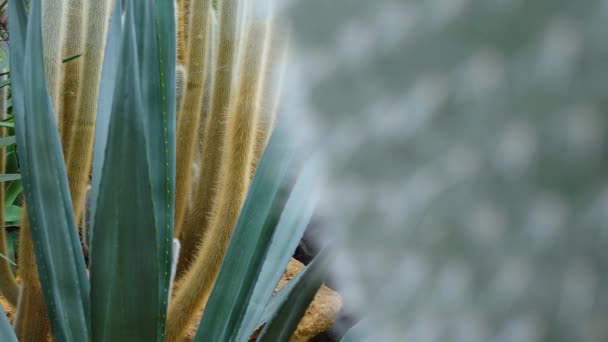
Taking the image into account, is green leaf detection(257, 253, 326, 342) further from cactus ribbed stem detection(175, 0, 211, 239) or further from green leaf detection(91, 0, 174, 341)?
cactus ribbed stem detection(175, 0, 211, 239)

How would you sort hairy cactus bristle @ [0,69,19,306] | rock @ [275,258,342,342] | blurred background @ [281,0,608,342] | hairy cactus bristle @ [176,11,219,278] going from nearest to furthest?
blurred background @ [281,0,608,342]
hairy cactus bristle @ [0,69,19,306]
hairy cactus bristle @ [176,11,219,278]
rock @ [275,258,342,342]

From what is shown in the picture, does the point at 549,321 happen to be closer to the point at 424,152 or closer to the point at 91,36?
the point at 424,152

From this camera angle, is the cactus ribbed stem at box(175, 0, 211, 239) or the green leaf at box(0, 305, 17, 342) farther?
the cactus ribbed stem at box(175, 0, 211, 239)

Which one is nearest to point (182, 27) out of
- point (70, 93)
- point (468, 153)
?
point (70, 93)

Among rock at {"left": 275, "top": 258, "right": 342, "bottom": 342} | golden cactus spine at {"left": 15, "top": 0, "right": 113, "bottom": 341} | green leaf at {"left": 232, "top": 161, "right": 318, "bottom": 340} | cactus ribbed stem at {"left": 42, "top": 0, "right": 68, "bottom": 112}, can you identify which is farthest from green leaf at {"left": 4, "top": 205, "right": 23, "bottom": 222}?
green leaf at {"left": 232, "top": 161, "right": 318, "bottom": 340}

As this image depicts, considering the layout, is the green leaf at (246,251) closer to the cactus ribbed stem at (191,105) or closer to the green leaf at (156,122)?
the green leaf at (156,122)

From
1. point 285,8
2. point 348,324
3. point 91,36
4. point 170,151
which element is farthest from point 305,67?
point 348,324
